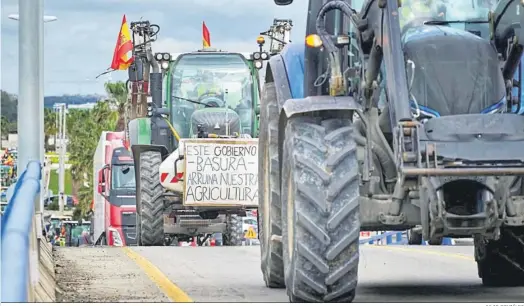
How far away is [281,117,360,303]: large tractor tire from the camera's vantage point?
8.85m

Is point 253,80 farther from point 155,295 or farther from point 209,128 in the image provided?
point 155,295

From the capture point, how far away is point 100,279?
1330 centimetres

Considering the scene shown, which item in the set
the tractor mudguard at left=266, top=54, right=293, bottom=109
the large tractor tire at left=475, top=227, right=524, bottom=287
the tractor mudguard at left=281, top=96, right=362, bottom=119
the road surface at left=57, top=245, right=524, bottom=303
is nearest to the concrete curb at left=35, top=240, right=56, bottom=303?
the road surface at left=57, top=245, right=524, bottom=303

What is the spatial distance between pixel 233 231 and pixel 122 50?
8.50m

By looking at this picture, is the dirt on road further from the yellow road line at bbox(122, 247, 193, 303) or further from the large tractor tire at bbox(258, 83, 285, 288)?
the large tractor tire at bbox(258, 83, 285, 288)

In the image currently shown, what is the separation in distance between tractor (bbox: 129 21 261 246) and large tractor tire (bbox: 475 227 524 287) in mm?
9935

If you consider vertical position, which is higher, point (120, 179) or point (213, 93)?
point (213, 93)

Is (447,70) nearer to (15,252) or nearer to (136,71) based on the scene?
(15,252)

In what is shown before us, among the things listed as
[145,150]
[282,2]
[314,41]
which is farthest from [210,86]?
[314,41]

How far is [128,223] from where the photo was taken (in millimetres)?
32438

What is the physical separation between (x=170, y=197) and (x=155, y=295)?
11.5m

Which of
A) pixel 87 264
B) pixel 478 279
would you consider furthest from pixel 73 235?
pixel 478 279

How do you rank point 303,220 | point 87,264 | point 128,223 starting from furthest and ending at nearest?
1. point 128,223
2. point 87,264
3. point 303,220

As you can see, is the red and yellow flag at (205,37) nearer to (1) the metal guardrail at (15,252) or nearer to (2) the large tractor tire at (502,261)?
(2) the large tractor tire at (502,261)
